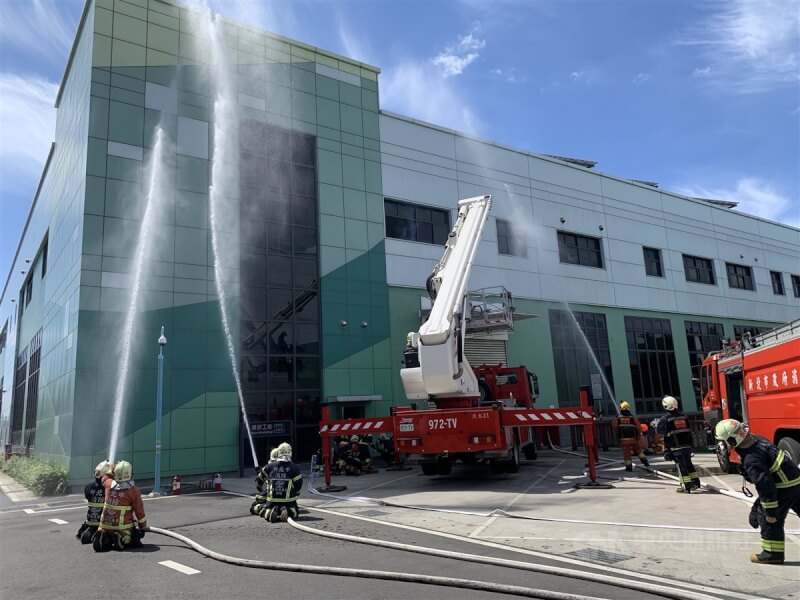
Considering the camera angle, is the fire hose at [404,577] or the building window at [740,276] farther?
the building window at [740,276]

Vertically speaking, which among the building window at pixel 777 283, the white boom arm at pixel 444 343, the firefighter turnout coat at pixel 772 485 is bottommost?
the firefighter turnout coat at pixel 772 485

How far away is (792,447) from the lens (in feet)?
30.2

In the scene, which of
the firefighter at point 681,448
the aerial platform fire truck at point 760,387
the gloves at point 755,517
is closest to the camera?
the gloves at point 755,517

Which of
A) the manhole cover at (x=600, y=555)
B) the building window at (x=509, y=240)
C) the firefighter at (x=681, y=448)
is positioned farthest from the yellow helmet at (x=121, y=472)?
the building window at (x=509, y=240)

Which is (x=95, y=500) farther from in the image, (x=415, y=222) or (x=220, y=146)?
(x=415, y=222)

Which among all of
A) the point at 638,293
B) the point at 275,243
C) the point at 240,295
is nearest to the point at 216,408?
the point at 240,295

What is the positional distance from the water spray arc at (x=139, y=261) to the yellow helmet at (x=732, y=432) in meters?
15.6

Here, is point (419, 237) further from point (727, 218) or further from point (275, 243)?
point (727, 218)

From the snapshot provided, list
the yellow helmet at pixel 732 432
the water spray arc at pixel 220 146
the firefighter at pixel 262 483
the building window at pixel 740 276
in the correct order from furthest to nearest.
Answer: the building window at pixel 740 276, the water spray arc at pixel 220 146, the firefighter at pixel 262 483, the yellow helmet at pixel 732 432

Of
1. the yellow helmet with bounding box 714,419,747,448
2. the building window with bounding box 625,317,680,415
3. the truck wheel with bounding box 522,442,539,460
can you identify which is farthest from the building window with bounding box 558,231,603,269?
the yellow helmet with bounding box 714,419,747,448

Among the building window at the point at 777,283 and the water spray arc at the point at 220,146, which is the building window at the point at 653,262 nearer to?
the building window at the point at 777,283

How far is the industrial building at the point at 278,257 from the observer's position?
57.0ft

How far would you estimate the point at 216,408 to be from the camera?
59.0ft

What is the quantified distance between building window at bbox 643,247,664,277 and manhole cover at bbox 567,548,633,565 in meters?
28.0
